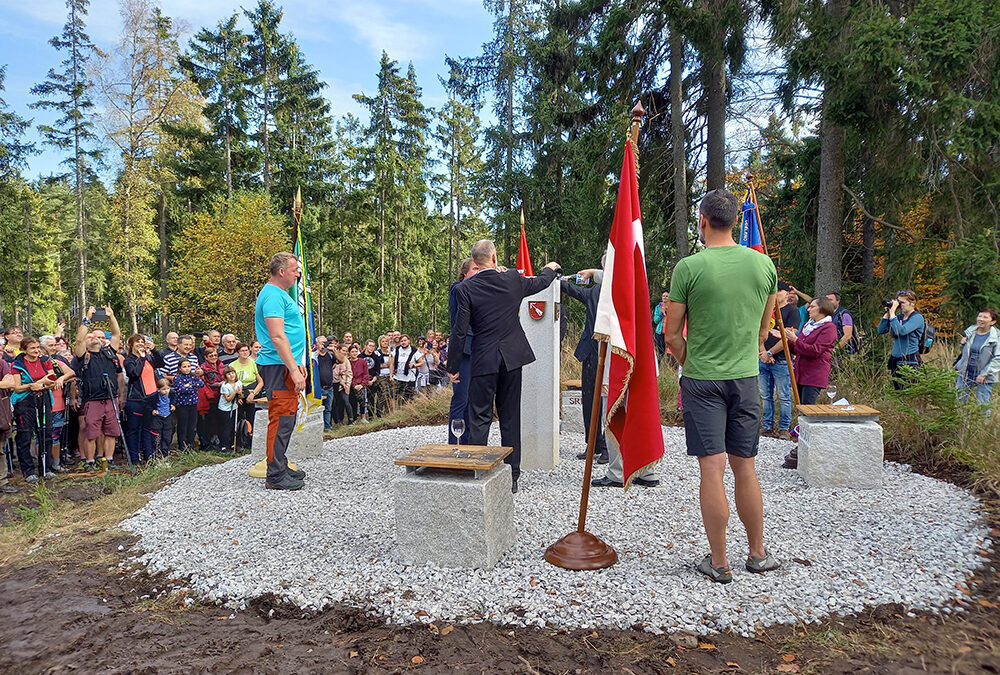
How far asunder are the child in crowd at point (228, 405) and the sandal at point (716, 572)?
7.39 m

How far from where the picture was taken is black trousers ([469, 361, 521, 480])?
4.90 metres

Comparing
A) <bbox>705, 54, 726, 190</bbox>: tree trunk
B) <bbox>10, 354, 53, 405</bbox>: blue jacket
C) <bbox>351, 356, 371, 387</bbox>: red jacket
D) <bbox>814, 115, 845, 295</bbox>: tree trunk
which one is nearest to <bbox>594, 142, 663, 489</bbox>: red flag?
<bbox>10, 354, 53, 405</bbox>: blue jacket

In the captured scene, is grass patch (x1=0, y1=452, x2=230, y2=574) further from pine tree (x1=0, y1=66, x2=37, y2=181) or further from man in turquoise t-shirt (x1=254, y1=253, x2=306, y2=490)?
pine tree (x1=0, y1=66, x2=37, y2=181)

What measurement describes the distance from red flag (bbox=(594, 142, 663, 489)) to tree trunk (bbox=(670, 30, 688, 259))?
11055 mm

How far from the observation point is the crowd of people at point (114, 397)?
7.28 meters

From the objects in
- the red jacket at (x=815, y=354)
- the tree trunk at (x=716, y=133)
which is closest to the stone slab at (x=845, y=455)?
the red jacket at (x=815, y=354)

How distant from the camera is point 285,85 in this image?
29.5 m

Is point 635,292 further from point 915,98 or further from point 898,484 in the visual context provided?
point 915,98

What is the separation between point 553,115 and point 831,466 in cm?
1769

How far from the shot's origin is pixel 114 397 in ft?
25.3

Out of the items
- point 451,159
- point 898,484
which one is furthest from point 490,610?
point 451,159

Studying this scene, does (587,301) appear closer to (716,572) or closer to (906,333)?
(716,572)

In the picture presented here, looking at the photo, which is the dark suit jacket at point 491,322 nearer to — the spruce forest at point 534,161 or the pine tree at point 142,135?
the spruce forest at point 534,161

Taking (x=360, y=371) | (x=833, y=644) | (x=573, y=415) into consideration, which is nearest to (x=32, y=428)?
(x=360, y=371)
